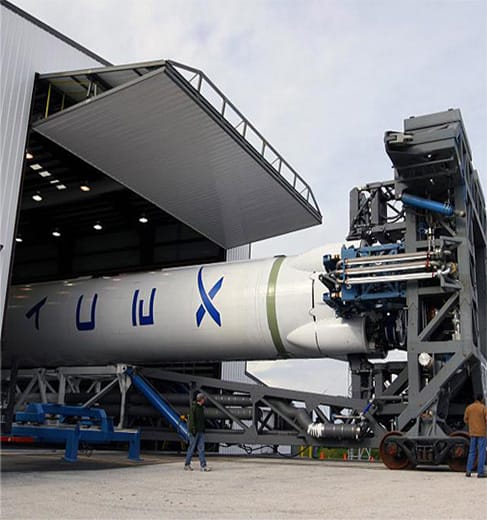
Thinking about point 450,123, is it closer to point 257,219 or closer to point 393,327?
point 393,327

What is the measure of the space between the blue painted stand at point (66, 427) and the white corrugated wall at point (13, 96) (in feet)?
6.76

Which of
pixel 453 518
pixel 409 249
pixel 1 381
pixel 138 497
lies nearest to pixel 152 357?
pixel 1 381

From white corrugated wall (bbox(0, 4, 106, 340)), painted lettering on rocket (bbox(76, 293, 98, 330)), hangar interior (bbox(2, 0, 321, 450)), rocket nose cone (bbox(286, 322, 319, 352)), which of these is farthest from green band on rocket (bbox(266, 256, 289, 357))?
white corrugated wall (bbox(0, 4, 106, 340))

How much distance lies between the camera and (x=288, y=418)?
37.4 ft

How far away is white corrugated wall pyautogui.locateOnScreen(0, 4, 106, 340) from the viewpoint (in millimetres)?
9500

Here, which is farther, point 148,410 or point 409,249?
point 148,410

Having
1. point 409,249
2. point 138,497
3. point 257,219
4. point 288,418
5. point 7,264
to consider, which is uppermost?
point 257,219

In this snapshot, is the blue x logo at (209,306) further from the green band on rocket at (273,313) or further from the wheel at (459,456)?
the wheel at (459,456)

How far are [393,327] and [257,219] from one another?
5.29 metres

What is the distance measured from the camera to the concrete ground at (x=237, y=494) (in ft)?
16.6

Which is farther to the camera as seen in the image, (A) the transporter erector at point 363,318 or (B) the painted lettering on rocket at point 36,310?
(B) the painted lettering on rocket at point 36,310

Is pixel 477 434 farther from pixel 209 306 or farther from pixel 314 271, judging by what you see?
pixel 209 306

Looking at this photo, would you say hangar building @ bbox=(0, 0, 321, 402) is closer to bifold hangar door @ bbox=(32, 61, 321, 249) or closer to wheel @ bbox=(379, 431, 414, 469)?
bifold hangar door @ bbox=(32, 61, 321, 249)

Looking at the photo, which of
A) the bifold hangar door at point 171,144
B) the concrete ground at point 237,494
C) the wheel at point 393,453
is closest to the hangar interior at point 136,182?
the bifold hangar door at point 171,144
